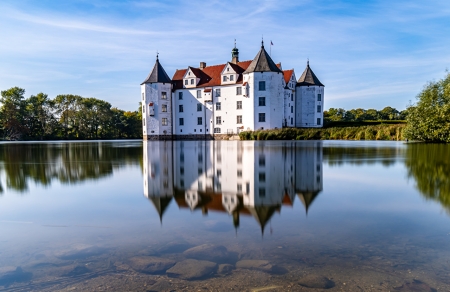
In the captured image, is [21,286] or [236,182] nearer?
[21,286]

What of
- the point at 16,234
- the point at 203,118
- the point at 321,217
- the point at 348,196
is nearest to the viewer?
the point at 16,234

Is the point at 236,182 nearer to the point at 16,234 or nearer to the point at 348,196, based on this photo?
the point at 348,196

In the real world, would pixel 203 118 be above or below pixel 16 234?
above

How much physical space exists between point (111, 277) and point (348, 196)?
465 centimetres

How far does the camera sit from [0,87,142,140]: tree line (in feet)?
212

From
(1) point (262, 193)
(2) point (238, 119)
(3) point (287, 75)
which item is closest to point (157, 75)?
(2) point (238, 119)

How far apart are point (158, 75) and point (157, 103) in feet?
13.4

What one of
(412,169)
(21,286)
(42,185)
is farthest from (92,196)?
(412,169)

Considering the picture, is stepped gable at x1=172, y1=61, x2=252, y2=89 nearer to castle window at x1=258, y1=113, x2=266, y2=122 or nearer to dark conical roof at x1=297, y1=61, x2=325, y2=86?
castle window at x1=258, y1=113, x2=266, y2=122

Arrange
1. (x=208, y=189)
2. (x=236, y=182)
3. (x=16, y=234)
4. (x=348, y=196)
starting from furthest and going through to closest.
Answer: (x=236, y=182) < (x=208, y=189) < (x=348, y=196) < (x=16, y=234)

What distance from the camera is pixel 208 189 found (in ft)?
22.3

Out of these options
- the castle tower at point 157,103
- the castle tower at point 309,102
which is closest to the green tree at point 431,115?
the castle tower at point 309,102

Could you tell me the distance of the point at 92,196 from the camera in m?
6.56

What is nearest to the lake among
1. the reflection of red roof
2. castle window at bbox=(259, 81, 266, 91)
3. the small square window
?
castle window at bbox=(259, 81, 266, 91)
